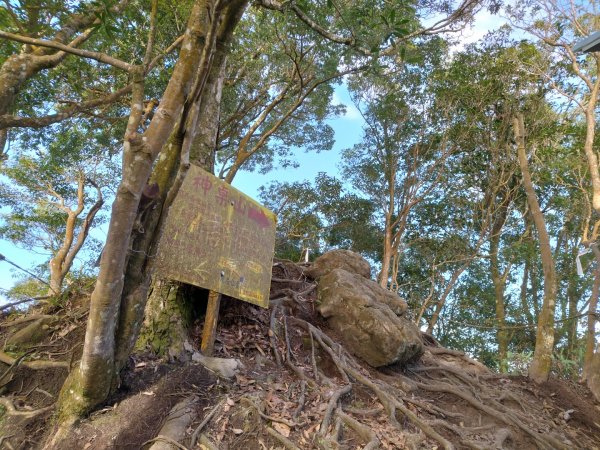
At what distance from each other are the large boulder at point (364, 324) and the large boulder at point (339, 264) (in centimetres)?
Answer: 108

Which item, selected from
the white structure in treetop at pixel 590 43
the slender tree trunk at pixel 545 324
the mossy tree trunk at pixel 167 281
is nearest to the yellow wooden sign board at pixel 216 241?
the mossy tree trunk at pixel 167 281

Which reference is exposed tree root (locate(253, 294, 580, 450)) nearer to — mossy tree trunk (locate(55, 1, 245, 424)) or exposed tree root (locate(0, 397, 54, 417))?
mossy tree trunk (locate(55, 1, 245, 424))

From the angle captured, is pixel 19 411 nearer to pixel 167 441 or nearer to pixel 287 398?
pixel 167 441

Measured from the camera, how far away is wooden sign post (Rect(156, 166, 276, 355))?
369 centimetres

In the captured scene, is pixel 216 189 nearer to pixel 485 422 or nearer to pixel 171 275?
pixel 171 275

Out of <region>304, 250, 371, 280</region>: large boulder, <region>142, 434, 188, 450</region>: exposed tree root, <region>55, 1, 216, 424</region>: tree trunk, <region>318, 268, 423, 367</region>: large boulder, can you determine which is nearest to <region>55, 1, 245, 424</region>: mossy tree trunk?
<region>55, 1, 216, 424</region>: tree trunk

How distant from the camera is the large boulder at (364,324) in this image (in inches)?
216

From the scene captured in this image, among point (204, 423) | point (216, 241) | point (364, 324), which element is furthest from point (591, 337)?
point (204, 423)

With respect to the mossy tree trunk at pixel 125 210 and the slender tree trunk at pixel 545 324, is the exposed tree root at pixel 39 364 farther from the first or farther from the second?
the slender tree trunk at pixel 545 324

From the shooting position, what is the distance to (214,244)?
4.04 m

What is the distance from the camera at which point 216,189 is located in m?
4.17

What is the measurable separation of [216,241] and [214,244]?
44 millimetres

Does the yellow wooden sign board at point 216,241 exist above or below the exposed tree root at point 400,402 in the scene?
above

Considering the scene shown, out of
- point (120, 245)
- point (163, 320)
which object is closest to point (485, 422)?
point (163, 320)
